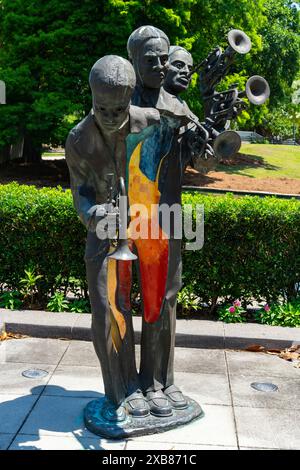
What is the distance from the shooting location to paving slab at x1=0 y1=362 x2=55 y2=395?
193 inches

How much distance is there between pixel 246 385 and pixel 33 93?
1485 cm

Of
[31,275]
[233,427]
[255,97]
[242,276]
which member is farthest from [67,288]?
Result: [255,97]

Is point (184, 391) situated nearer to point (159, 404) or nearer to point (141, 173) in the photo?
point (159, 404)

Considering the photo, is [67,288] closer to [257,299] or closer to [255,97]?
[257,299]

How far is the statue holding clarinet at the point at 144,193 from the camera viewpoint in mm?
3709

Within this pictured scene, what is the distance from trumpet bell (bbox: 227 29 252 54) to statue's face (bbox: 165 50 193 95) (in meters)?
0.47

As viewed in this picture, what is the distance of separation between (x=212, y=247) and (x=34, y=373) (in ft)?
8.14

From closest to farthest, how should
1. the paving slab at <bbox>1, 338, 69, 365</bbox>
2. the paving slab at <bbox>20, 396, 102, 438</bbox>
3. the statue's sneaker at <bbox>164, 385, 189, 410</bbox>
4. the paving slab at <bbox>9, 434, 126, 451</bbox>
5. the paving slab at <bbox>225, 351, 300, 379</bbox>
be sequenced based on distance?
the paving slab at <bbox>9, 434, 126, 451</bbox> < the paving slab at <bbox>20, 396, 102, 438</bbox> < the statue's sneaker at <bbox>164, 385, 189, 410</bbox> < the paving slab at <bbox>225, 351, 300, 379</bbox> < the paving slab at <bbox>1, 338, 69, 365</bbox>

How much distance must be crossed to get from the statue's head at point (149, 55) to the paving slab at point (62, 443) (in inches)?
94.3

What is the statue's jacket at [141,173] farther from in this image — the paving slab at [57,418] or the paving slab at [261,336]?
the paving slab at [261,336]

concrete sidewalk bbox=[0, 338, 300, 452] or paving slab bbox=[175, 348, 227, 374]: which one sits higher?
concrete sidewalk bbox=[0, 338, 300, 452]

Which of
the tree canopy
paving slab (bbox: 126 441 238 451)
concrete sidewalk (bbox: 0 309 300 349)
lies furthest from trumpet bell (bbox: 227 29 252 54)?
the tree canopy

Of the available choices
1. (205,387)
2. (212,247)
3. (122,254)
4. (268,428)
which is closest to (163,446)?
(268,428)

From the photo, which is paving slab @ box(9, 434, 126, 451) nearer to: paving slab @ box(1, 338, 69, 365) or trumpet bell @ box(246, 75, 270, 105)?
paving slab @ box(1, 338, 69, 365)
